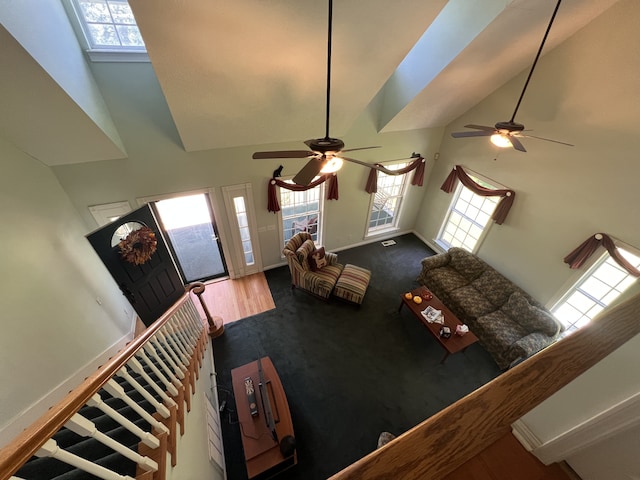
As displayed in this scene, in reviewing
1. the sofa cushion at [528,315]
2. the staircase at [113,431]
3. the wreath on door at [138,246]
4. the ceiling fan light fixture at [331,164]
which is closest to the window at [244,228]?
the wreath on door at [138,246]

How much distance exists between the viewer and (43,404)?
99.2 inches

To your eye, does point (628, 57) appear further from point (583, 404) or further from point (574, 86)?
point (583, 404)

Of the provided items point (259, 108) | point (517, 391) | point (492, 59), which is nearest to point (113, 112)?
point (259, 108)

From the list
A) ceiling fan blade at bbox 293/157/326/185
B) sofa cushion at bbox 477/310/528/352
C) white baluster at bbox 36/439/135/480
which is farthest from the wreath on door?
sofa cushion at bbox 477/310/528/352

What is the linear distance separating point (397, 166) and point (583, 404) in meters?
5.11

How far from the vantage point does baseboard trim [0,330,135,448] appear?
2.15 m

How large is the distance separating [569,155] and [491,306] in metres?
2.61

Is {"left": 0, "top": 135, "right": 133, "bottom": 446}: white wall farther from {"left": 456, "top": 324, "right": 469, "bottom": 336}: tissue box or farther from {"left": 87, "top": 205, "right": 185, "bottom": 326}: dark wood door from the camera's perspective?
{"left": 456, "top": 324, "right": 469, "bottom": 336}: tissue box

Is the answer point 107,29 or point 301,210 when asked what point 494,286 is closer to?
point 301,210

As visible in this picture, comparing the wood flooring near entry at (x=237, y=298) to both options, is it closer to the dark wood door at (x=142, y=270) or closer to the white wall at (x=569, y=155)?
the dark wood door at (x=142, y=270)

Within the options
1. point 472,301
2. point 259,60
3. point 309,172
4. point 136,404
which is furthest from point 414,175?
point 136,404

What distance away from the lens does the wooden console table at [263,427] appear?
8.58ft

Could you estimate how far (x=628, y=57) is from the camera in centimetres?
299

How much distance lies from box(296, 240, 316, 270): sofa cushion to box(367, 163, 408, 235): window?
1.88 metres
